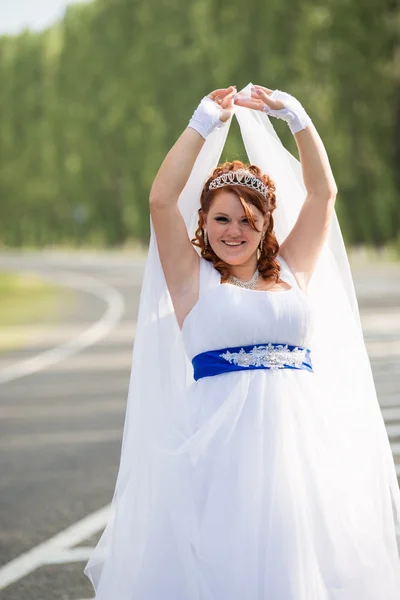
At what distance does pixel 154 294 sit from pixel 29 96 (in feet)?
311

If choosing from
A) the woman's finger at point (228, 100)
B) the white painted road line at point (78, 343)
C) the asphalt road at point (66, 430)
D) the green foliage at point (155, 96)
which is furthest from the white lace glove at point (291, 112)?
the green foliage at point (155, 96)

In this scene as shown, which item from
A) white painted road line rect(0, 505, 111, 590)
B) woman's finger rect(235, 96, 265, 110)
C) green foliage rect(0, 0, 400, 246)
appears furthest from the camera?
green foliage rect(0, 0, 400, 246)

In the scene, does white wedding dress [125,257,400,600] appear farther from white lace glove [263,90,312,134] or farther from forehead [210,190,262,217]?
white lace glove [263,90,312,134]

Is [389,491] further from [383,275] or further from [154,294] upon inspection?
[383,275]

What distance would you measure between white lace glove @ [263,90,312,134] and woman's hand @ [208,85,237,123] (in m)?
0.13

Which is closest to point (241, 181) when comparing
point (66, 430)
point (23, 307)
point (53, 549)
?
point (53, 549)

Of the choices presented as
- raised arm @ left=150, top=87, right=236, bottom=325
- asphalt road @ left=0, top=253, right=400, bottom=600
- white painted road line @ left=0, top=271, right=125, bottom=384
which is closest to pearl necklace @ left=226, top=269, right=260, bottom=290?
raised arm @ left=150, top=87, right=236, bottom=325

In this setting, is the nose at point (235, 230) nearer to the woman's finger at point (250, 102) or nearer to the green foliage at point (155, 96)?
the woman's finger at point (250, 102)

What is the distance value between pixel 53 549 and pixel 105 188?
7107cm

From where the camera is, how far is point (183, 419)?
16.9 ft

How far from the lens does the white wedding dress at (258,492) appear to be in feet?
15.8

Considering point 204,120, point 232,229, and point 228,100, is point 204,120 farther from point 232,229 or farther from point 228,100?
point 232,229

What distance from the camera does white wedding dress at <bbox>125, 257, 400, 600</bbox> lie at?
15.8 feet

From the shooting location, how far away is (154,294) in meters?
5.46
